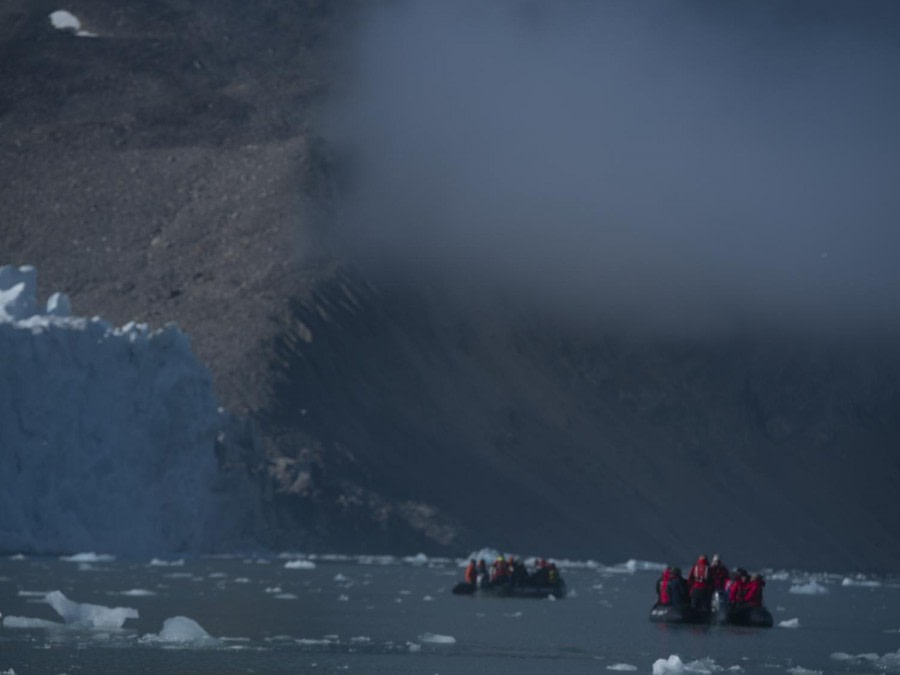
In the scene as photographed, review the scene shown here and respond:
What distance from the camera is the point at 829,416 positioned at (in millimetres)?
138000

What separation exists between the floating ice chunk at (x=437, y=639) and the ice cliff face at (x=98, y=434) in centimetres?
3607

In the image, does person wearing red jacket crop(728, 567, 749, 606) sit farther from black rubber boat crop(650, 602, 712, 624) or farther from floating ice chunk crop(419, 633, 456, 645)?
floating ice chunk crop(419, 633, 456, 645)

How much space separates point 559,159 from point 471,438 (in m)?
37.7

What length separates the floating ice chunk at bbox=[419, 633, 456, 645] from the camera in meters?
45.5

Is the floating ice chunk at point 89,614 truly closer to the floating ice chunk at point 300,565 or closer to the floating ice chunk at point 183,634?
the floating ice chunk at point 183,634

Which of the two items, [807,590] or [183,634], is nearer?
[183,634]

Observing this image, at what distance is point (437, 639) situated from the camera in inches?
1811

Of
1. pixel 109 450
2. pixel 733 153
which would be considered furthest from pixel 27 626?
pixel 733 153

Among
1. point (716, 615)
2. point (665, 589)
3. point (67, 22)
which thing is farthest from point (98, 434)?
point (67, 22)

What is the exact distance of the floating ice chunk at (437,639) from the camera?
4553cm

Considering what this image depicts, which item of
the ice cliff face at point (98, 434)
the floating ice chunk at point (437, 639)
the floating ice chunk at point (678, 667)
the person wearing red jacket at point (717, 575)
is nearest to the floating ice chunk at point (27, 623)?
the floating ice chunk at point (437, 639)

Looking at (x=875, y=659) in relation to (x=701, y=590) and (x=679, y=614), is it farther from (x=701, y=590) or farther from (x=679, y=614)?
(x=701, y=590)

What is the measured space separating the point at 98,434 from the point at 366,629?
36.6 m

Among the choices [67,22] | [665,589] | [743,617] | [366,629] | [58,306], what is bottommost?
[366,629]
